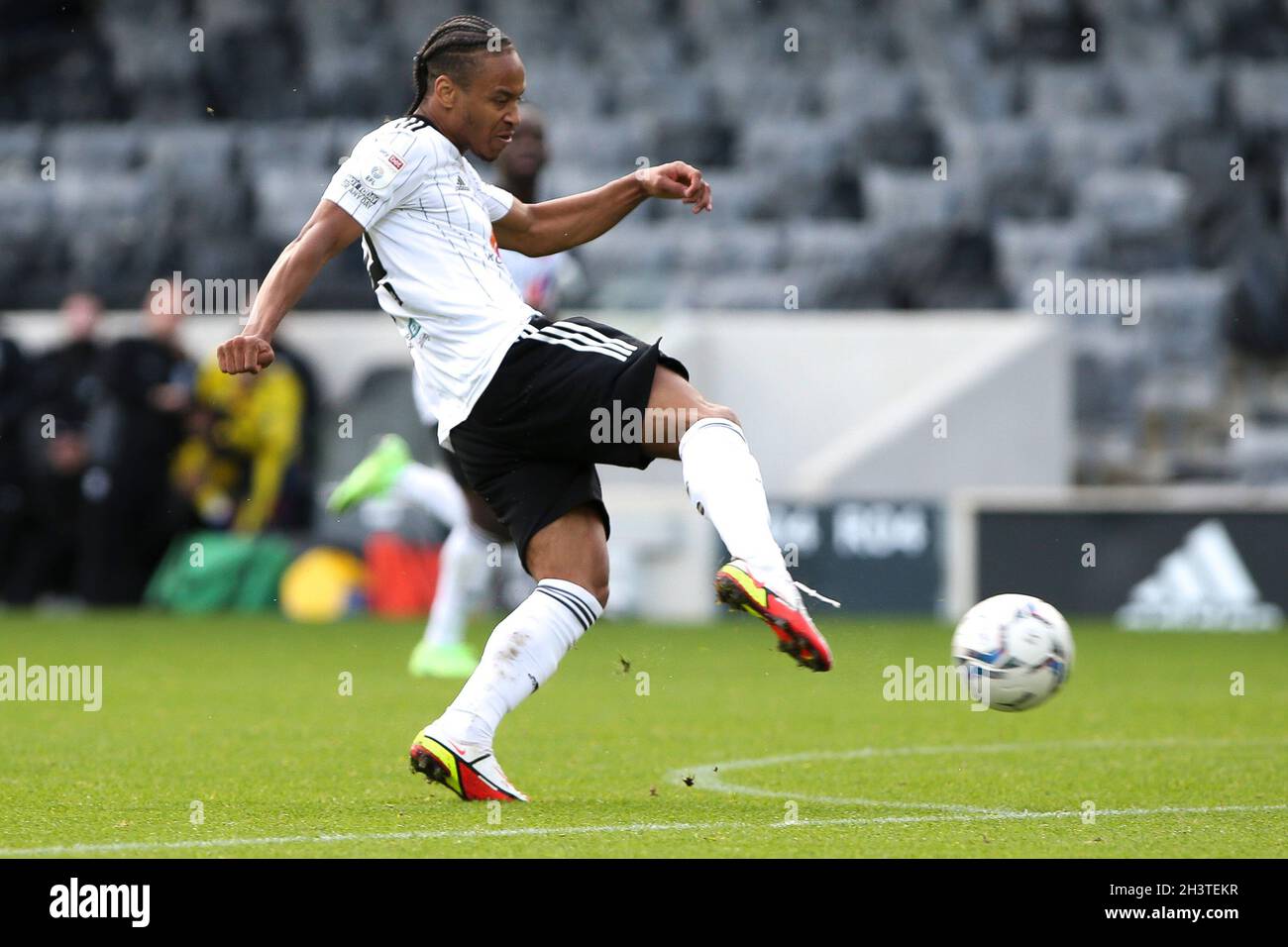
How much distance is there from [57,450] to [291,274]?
9.89 meters

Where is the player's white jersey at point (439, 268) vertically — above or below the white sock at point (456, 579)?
above

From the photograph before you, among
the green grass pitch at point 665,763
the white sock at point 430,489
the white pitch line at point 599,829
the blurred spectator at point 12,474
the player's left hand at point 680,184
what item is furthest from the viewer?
the blurred spectator at point 12,474

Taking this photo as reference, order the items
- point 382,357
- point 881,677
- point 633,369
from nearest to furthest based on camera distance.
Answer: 1. point 633,369
2. point 881,677
3. point 382,357

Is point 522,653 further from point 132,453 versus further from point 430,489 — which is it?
point 132,453

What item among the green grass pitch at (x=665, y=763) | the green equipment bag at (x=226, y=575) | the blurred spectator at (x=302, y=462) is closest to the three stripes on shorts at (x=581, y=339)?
the green grass pitch at (x=665, y=763)

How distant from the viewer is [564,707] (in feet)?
26.6

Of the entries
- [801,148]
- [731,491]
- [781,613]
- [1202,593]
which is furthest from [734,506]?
[801,148]

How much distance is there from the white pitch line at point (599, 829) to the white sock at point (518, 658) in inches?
22.5

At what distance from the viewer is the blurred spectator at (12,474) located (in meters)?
14.6

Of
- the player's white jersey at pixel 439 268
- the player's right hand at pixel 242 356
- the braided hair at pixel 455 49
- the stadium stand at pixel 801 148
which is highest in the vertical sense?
the stadium stand at pixel 801 148

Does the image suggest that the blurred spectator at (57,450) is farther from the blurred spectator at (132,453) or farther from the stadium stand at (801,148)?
the stadium stand at (801,148)
